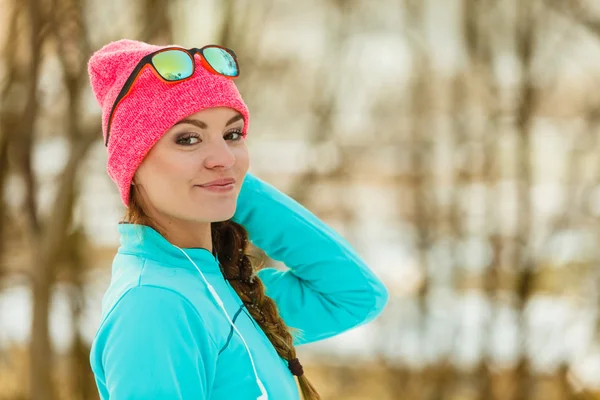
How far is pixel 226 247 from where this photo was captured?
4.95ft

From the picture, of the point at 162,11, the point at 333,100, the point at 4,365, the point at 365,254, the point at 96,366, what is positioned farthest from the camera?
the point at 365,254

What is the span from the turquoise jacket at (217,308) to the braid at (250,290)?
0.05 metres

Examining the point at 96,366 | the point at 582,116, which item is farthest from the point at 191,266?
the point at 582,116

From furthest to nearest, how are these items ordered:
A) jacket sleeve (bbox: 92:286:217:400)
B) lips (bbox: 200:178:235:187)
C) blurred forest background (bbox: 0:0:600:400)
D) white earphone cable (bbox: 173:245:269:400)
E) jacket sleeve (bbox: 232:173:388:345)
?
1. blurred forest background (bbox: 0:0:600:400)
2. jacket sleeve (bbox: 232:173:388:345)
3. lips (bbox: 200:178:235:187)
4. white earphone cable (bbox: 173:245:269:400)
5. jacket sleeve (bbox: 92:286:217:400)

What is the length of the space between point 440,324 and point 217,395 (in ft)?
16.9

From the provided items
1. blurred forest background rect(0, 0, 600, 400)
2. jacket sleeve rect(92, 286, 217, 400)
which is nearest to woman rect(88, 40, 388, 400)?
jacket sleeve rect(92, 286, 217, 400)

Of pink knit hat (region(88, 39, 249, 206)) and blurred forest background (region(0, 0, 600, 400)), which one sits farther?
blurred forest background (region(0, 0, 600, 400))

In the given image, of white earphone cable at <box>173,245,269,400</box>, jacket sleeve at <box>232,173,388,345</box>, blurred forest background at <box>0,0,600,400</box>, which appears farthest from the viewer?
blurred forest background at <box>0,0,600,400</box>

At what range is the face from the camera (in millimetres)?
1276

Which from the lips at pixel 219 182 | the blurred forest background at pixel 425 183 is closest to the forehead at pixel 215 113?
the lips at pixel 219 182

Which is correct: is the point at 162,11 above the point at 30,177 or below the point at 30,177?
above

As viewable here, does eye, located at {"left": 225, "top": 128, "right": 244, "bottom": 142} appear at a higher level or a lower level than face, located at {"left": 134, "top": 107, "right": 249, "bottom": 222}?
higher

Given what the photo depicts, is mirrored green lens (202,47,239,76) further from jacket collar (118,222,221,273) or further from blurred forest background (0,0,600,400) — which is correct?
blurred forest background (0,0,600,400)

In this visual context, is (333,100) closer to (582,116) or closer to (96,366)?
(582,116)
